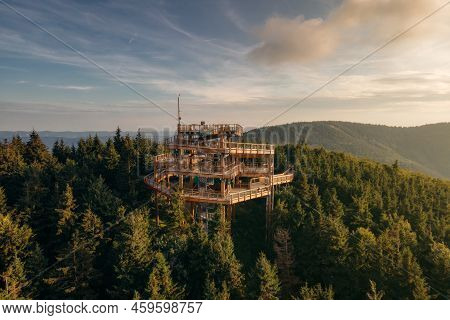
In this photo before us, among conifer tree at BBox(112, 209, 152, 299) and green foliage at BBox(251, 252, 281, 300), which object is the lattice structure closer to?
conifer tree at BBox(112, 209, 152, 299)

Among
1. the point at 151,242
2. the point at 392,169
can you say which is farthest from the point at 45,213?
the point at 392,169

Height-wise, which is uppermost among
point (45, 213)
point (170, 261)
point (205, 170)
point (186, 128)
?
point (186, 128)

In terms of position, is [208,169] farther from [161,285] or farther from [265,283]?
[265,283]

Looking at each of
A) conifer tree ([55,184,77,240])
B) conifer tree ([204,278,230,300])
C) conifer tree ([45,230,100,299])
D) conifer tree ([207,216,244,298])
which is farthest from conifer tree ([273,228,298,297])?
conifer tree ([55,184,77,240])

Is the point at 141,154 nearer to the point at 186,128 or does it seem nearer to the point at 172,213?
the point at 186,128

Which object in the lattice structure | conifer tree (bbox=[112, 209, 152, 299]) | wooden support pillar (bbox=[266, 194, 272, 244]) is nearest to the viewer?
conifer tree (bbox=[112, 209, 152, 299])

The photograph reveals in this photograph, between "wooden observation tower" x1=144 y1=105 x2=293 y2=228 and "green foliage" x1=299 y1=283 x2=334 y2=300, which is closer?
"green foliage" x1=299 y1=283 x2=334 y2=300

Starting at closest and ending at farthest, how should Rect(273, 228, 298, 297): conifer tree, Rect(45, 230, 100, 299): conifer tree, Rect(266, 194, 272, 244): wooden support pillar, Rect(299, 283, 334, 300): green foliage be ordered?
1. Rect(299, 283, 334, 300): green foliage
2. Rect(45, 230, 100, 299): conifer tree
3. Rect(273, 228, 298, 297): conifer tree
4. Rect(266, 194, 272, 244): wooden support pillar
